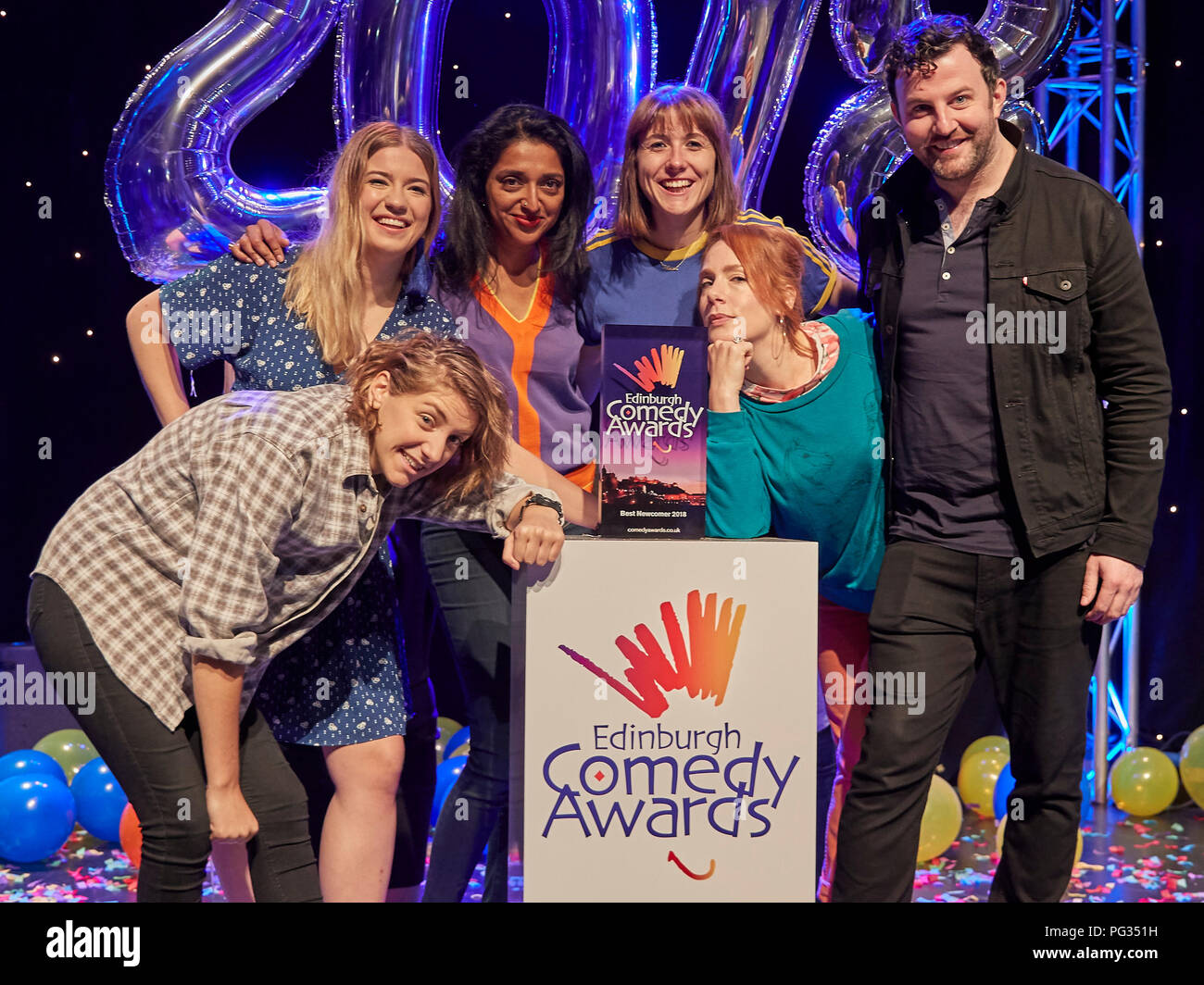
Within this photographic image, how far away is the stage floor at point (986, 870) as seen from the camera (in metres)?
3.01

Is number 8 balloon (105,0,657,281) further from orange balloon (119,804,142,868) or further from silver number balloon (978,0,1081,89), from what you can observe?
orange balloon (119,804,142,868)

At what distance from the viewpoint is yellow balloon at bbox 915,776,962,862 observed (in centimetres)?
324

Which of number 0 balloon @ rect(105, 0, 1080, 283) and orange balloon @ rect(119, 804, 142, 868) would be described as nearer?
number 0 balloon @ rect(105, 0, 1080, 283)

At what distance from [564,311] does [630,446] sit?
1.91 ft

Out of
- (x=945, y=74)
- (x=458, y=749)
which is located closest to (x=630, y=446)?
(x=945, y=74)

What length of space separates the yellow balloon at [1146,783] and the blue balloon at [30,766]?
3354 millimetres

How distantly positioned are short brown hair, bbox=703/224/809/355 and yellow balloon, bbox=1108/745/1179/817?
222cm

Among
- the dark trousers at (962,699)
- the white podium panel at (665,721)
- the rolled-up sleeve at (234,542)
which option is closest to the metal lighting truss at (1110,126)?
the dark trousers at (962,699)

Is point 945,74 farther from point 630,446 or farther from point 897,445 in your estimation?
point 630,446

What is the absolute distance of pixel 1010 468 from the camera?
7.27 feet

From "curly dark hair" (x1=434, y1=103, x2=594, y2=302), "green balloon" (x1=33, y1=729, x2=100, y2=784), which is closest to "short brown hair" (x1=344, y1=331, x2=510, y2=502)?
"curly dark hair" (x1=434, y1=103, x2=594, y2=302)

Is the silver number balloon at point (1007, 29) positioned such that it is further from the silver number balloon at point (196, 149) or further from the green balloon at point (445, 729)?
the green balloon at point (445, 729)

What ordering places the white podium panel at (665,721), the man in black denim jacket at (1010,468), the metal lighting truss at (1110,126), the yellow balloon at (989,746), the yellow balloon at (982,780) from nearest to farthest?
the white podium panel at (665,721) < the man in black denim jacket at (1010,468) < the metal lighting truss at (1110,126) < the yellow balloon at (982,780) < the yellow balloon at (989,746)

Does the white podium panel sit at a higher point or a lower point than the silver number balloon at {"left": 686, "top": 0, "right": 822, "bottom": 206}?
lower
